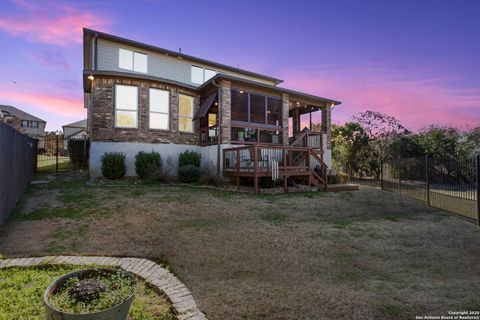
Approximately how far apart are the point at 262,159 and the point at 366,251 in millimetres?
7272

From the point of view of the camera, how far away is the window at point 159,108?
13.1 m

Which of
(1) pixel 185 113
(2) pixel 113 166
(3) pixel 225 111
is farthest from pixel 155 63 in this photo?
(2) pixel 113 166

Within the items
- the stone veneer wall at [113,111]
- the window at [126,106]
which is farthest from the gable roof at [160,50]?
the window at [126,106]

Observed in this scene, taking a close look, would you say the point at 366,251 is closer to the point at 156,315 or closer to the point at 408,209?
the point at 156,315

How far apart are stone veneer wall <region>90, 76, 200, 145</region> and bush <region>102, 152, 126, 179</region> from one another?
102 centimetres

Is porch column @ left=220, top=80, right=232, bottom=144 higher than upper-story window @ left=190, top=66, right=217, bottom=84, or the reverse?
upper-story window @ left=190, top=66, right=217, bottom=84

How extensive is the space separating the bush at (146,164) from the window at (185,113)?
2503 mm

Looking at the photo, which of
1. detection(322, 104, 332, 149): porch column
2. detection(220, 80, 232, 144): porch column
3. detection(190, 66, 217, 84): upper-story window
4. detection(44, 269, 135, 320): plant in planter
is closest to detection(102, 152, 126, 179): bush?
detection(220, 80, 232, 144): porch column

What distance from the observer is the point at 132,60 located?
15.4 metres

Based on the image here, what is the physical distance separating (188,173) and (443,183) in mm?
10154

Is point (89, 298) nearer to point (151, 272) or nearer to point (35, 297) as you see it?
point (35, 297)

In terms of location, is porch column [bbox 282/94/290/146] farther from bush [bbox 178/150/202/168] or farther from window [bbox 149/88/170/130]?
window [bbox 149/88/170/130]

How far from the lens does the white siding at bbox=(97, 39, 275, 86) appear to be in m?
14.4

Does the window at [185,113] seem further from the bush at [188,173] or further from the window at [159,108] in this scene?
the bush at [188,173]
